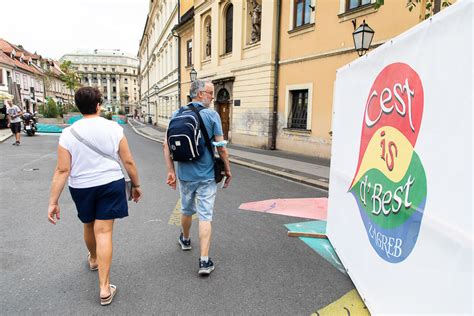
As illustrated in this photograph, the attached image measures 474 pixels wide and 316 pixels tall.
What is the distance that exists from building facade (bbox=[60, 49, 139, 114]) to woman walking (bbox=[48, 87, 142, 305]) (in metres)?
133

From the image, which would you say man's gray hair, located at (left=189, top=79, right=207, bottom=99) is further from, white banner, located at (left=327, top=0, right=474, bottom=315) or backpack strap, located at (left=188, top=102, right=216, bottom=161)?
white banner, located at (left=327, top=0, right=474, bottom=315)

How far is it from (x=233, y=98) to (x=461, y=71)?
15.1 meters

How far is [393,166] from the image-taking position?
229cm

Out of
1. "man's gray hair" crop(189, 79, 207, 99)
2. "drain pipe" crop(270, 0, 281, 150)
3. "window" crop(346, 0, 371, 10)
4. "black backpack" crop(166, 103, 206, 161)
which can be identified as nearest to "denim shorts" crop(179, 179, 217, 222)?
"black backpack" crop(166, 103, 206, 161)

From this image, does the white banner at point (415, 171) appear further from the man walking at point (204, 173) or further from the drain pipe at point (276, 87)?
the drain pipe at point (276, 87)

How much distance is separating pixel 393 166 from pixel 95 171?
7.58 ft

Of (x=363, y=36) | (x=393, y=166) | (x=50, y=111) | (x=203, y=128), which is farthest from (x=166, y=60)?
(x=393, y=166)

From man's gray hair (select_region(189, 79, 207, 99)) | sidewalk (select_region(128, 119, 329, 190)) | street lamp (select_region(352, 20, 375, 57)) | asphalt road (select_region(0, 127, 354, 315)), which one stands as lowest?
asphalt road (select_region(0, 127, 354, 315))

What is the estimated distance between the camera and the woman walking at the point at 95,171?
2.53m

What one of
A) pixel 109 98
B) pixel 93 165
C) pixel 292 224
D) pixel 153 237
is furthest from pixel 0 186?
pixel 109 98

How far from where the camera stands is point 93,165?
2.58m

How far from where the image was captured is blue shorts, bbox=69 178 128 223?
261cm

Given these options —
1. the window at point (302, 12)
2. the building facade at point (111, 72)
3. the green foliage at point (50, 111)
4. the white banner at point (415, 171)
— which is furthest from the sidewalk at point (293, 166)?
the building facade at point (111, 72)

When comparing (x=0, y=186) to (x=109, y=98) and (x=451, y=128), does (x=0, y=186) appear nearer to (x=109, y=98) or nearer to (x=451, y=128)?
(x=451, y=128)
